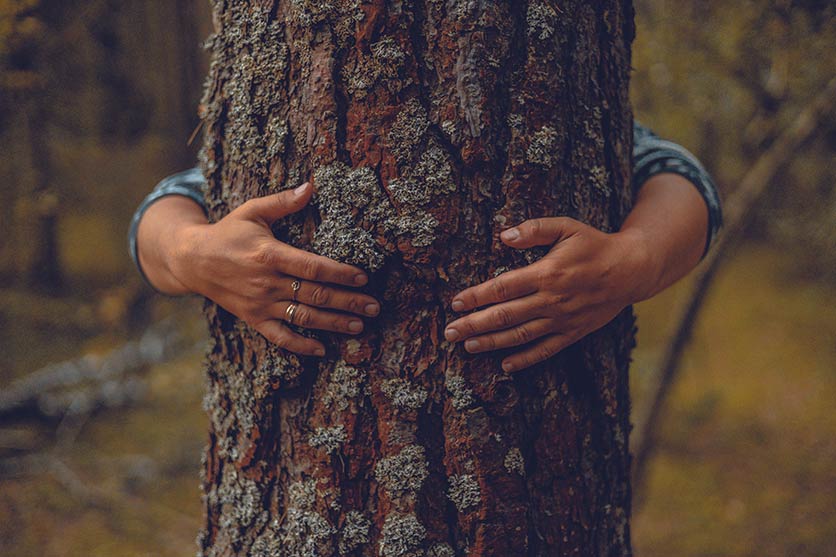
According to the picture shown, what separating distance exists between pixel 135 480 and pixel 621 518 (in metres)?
3.82

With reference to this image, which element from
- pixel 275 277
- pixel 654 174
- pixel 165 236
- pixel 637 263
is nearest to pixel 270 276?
pixel 275 277

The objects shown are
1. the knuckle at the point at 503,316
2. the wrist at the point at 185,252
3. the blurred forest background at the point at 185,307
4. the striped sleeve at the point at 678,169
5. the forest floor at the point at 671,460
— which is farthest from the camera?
the forest floor at the point at 671,460

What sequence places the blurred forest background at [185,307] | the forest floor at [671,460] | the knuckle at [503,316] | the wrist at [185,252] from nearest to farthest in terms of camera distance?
the knuckle at [503,316] < the wrist at [185,252] < the blurred forest background at [185,307] < the forest floor at [671,460]

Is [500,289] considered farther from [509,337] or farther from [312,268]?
[312,268]

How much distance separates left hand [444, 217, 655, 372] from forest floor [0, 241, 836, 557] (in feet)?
8.19

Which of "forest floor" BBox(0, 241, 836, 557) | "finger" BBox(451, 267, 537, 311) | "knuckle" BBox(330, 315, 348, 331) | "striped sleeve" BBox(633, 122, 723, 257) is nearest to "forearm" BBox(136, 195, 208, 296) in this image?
"knuckle" BBox(330, 315, 348, 331)

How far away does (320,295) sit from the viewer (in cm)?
118

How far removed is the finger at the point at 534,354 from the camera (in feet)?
3.90

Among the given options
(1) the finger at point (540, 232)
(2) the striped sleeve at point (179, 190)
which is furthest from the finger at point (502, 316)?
(2) the striped sleeve at point (179, 190)

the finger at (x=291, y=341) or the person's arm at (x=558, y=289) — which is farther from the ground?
the person's arm at (x=558, y=289)

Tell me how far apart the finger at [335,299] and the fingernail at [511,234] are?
0.85ft

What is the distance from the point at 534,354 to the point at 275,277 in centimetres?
48

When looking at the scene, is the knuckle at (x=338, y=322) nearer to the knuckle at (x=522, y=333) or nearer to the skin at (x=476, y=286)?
the skin at (x=476, y=286)

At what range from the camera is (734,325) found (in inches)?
261
